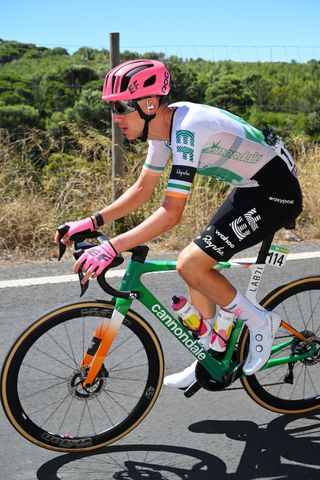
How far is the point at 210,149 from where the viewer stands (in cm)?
340

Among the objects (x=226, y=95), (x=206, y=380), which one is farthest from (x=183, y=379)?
(x=226, y=95)

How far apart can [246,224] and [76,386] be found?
1171 millimetres

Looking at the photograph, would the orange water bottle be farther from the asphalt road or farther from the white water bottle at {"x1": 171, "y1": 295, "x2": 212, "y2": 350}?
the asphalt road

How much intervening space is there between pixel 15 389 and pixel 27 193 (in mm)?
4272

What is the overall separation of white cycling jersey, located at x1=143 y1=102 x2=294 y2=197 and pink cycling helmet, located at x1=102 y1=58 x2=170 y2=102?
0.17m

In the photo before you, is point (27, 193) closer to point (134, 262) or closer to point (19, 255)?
point (19, 255)

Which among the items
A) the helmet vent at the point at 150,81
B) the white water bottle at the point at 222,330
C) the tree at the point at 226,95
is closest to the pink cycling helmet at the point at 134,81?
the helmet vent at the point at 150,81

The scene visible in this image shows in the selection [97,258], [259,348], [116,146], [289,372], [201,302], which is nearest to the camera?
[97,258]

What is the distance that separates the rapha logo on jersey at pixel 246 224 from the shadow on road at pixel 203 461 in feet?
3.52

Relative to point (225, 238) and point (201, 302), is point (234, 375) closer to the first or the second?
point (201, 302)

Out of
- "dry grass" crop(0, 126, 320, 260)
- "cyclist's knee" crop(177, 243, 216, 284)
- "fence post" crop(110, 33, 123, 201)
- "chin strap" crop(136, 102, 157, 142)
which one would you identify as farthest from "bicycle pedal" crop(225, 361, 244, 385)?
"fence post" crop(110, 33, 123, 201)

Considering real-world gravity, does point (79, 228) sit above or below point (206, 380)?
above

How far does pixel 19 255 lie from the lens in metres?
6.65

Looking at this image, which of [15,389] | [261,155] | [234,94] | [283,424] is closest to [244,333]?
[283,424]
